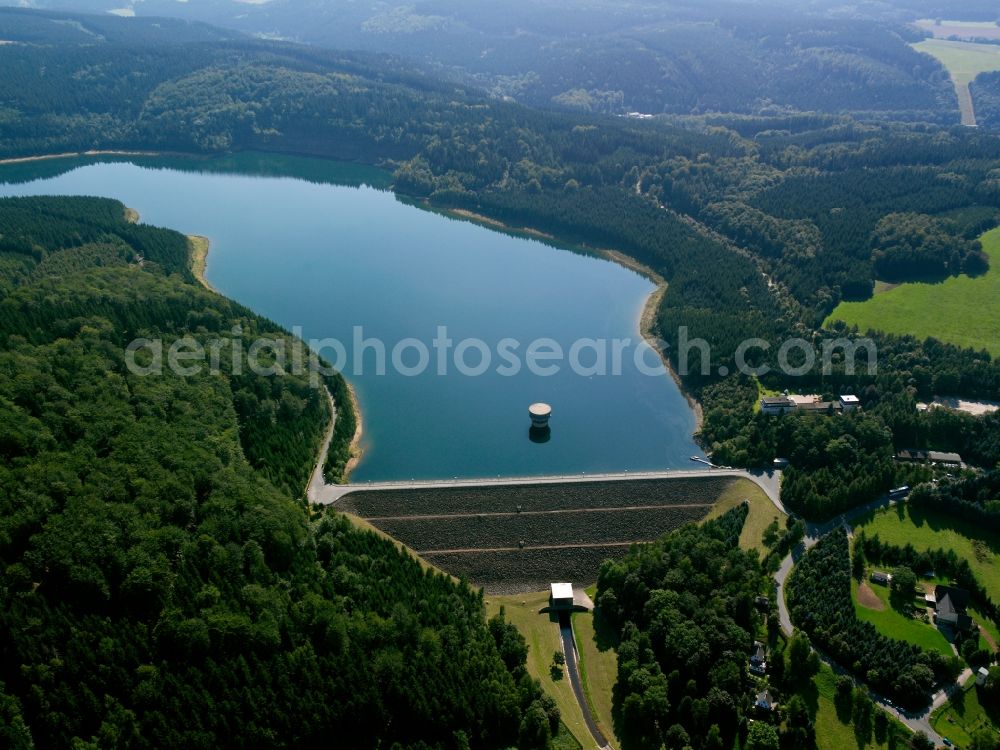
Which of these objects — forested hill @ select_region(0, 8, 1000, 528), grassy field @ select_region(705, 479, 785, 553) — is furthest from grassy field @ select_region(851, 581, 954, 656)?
forested hill @ select_region(0, 8, 1000, 528)

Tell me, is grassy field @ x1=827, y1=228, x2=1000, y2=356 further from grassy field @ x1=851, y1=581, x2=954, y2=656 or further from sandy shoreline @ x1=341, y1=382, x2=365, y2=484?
sandy shoreline @ x1=341, y1=382, x2=365, y2=484

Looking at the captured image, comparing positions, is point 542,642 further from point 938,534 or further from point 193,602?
point 938,534

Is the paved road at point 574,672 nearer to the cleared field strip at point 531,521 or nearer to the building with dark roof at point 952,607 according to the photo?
the cleared field strip at point 531,521

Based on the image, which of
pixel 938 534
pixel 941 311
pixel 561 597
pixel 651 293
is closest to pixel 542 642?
pixel 561 597

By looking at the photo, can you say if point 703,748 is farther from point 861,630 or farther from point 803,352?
point 803,352

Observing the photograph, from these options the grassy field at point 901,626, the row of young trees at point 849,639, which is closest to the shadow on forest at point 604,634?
the row of young trees at point 849,639

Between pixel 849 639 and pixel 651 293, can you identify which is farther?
pixel 651 293

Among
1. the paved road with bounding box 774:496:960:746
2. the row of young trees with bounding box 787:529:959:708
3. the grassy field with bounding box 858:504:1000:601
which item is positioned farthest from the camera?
the grassy field with bounding box 858:504:1000:601
